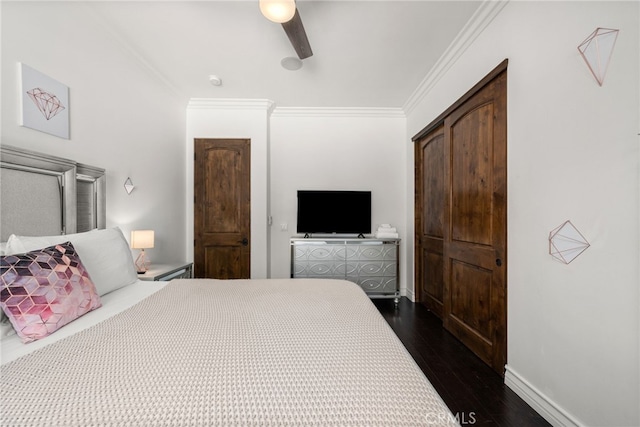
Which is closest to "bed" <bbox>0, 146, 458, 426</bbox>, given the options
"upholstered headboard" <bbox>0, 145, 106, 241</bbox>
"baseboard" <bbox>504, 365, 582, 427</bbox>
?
"upholstered headboard" <bbox>0, 145, 106, 241</bbox>

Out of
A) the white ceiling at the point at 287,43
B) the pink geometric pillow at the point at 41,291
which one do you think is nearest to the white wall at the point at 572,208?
the white ceiling at the point at 287,43

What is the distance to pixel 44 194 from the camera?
1593 mm

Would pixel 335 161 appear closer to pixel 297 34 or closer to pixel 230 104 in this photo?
pixel 230 104

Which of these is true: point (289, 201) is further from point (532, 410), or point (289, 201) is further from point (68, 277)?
point (532, 410)

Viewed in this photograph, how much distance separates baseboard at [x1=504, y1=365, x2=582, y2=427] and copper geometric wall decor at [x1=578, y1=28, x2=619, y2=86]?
1.71 m

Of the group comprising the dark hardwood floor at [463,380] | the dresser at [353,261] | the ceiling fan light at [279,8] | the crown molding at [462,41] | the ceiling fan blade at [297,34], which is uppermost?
the crown molding at [462,41]

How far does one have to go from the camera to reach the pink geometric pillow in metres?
1.01

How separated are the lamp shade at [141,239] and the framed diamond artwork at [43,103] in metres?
0.91

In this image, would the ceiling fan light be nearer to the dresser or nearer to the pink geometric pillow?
the pink geometric pillow

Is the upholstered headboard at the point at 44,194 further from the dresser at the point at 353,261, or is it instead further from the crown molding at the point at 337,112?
the crown molding at the point at 337,112

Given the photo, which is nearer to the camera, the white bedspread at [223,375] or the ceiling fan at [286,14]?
the white bedspread at [223,375]

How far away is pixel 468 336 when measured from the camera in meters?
2.22

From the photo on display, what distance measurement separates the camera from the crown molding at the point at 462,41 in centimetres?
182

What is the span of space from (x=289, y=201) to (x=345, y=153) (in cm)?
111
